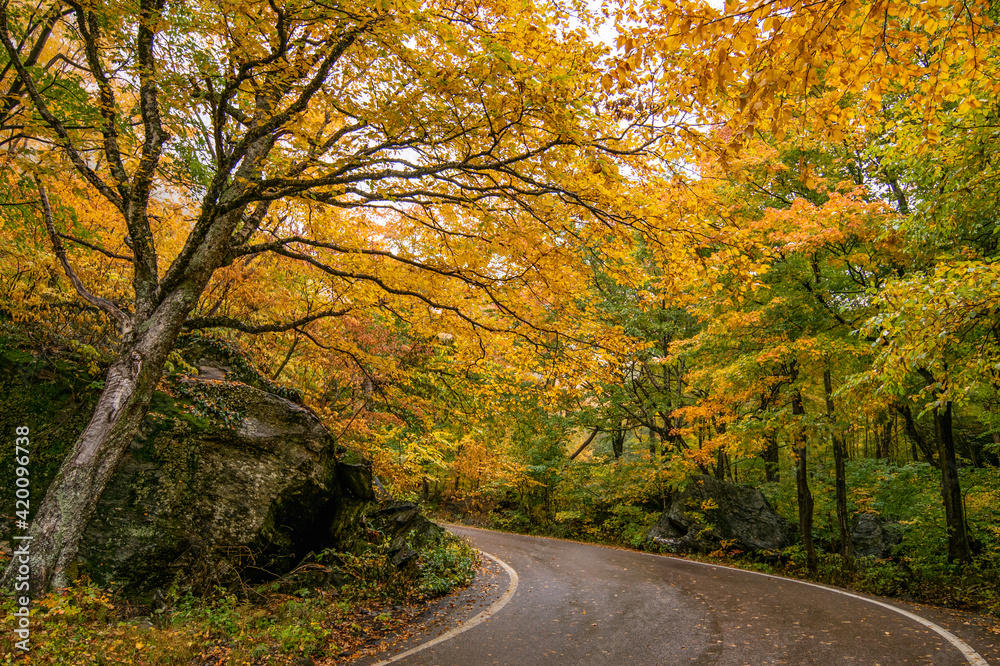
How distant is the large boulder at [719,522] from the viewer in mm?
13859

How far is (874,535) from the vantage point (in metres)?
14.2

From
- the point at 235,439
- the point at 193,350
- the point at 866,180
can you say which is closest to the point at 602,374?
the point at 235,439

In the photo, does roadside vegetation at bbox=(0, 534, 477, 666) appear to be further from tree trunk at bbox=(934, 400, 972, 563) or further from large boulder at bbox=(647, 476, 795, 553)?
tree trunk at bbox=(934, 400, 972, 563)

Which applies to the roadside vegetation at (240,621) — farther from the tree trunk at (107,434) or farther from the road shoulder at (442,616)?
the tree trunk at (107,434)

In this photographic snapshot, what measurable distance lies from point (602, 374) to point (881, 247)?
7.19m

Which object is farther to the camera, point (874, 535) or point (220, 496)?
point (874, 535)

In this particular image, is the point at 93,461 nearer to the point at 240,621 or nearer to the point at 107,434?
the point at 107,434

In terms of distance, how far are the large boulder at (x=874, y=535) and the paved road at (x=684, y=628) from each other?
21.8ft

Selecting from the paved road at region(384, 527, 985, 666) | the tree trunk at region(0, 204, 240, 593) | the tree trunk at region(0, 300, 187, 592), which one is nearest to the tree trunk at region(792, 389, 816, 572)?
the paved road at region(384, 527, 985, 666)

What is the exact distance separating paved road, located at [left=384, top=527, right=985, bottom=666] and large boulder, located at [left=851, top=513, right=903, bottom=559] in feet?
21.8

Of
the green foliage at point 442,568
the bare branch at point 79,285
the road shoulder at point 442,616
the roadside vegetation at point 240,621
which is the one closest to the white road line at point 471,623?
the road shoulder at point 442,616

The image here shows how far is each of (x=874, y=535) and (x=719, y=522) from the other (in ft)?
15.0

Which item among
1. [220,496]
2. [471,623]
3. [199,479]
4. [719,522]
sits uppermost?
[199,479]

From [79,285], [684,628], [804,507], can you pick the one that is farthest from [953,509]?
[79,285]
